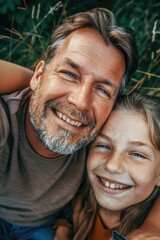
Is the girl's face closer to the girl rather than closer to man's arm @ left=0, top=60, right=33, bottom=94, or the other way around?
the girl

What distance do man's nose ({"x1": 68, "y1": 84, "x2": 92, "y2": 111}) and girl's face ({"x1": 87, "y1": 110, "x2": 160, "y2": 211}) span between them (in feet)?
0.35

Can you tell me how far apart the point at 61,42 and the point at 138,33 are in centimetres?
22

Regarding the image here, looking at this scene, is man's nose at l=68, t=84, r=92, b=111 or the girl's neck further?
the girl's neck

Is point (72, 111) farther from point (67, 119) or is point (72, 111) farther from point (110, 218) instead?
point (110, 218)

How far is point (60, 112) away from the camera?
1327mm

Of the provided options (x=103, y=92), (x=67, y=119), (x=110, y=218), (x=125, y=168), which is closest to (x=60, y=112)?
(x=67, y=119)

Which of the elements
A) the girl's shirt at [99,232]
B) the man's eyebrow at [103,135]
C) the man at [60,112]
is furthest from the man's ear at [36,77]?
the girl's shirt at [99,232]

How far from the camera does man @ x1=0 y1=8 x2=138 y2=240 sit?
1.30 metres

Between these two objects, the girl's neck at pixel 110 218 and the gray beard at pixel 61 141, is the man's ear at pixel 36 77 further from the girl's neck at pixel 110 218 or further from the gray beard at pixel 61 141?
the girl's neck at pixel 110 218

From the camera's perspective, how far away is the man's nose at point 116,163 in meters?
1.34

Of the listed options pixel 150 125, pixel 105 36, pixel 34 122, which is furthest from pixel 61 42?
pixel 150 125

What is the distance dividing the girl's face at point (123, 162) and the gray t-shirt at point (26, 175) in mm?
75

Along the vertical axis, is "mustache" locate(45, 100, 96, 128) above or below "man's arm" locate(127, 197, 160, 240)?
above

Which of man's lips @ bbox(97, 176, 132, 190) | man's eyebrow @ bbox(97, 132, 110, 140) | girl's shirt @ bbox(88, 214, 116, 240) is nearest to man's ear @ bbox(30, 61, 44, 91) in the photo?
man's eyebrow @ bbox(97, 132, 110, 140)
